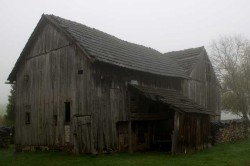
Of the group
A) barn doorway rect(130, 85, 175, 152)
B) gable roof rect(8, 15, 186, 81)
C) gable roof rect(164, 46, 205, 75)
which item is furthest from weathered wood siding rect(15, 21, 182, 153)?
gable roof rect(164, 46, 205, 75)

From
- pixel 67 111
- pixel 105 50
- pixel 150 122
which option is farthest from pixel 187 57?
pixel 67 111

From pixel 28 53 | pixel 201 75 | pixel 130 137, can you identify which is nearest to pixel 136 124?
pixel 130 137

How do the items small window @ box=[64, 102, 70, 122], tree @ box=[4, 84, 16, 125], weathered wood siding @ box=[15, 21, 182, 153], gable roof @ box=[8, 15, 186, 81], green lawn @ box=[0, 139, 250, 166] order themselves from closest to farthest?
green lawn @ box=[0, 139, 250, 166], weathered wood siding @ box=[15, 21, 182, 153], gable roof @ box=[8, 15, 186, 81], small window @ box=[64, 102, 70, 122], tree @ box=[4, 84, 16, 125]

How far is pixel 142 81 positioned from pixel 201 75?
39.4 ft

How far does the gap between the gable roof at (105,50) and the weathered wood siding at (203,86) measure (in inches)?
120

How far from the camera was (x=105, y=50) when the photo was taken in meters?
22.7

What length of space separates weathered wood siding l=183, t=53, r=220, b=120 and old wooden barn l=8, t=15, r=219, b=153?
525cm

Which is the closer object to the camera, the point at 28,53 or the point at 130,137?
the point at 130,137

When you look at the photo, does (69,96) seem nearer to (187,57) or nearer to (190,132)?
(190,132)

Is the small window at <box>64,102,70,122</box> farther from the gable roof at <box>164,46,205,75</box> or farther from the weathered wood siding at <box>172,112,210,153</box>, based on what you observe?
the gable roof at <box>164,46,205,75</box>

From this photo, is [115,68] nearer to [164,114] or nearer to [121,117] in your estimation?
[121,117]

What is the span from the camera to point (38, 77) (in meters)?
24.2

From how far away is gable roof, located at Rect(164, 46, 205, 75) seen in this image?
1299 inches

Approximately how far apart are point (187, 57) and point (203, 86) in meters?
3.46
